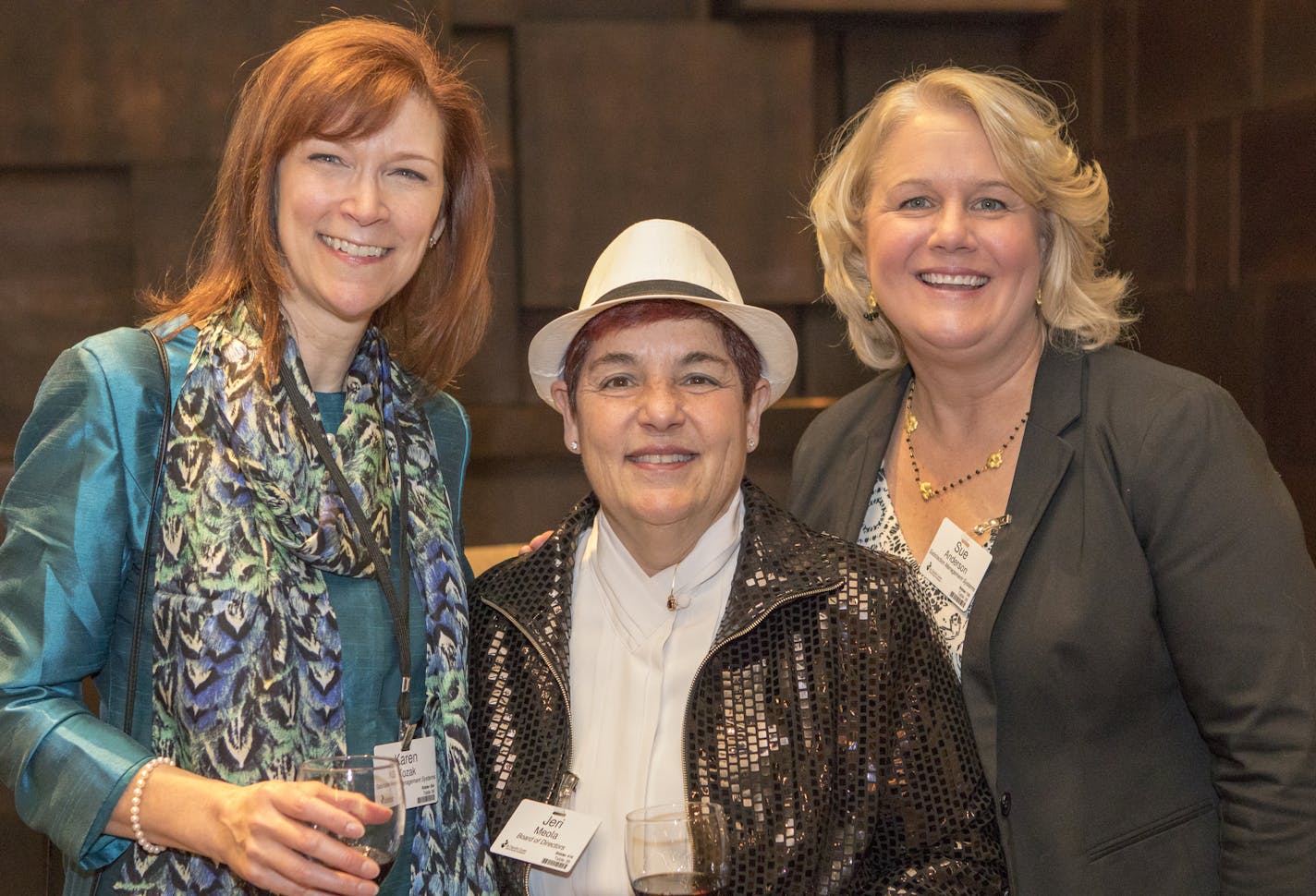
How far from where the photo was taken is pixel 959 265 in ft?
7.70

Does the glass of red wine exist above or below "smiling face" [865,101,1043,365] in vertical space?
below

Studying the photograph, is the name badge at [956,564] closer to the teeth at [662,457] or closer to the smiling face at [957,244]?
the smiling face at [957,244]

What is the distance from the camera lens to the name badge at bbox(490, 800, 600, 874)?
6.06ft

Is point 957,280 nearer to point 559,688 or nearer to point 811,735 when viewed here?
point 811,735

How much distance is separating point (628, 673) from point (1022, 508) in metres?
0.78

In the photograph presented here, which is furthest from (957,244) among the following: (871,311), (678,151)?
(678,151)

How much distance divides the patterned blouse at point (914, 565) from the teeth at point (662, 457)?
0.44 m

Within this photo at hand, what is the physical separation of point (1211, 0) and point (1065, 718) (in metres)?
2.91

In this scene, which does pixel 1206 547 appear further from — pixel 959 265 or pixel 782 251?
pixel 782 251

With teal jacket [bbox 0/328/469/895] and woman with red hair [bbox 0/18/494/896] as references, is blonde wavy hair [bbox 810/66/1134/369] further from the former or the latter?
teal jacket [bbox 0/328/469/895]

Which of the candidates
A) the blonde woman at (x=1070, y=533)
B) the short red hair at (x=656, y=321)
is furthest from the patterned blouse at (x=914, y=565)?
the short red hair at (x=656, y=321)

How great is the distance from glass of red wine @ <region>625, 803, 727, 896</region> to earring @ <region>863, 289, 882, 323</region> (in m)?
1.47

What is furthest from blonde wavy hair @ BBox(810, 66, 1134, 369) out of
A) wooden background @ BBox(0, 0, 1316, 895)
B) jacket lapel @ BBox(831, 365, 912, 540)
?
wooden background @ BBox(0, 0, 1316, 895)

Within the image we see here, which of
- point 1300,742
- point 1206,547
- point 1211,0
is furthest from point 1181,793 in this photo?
point 1211,0
